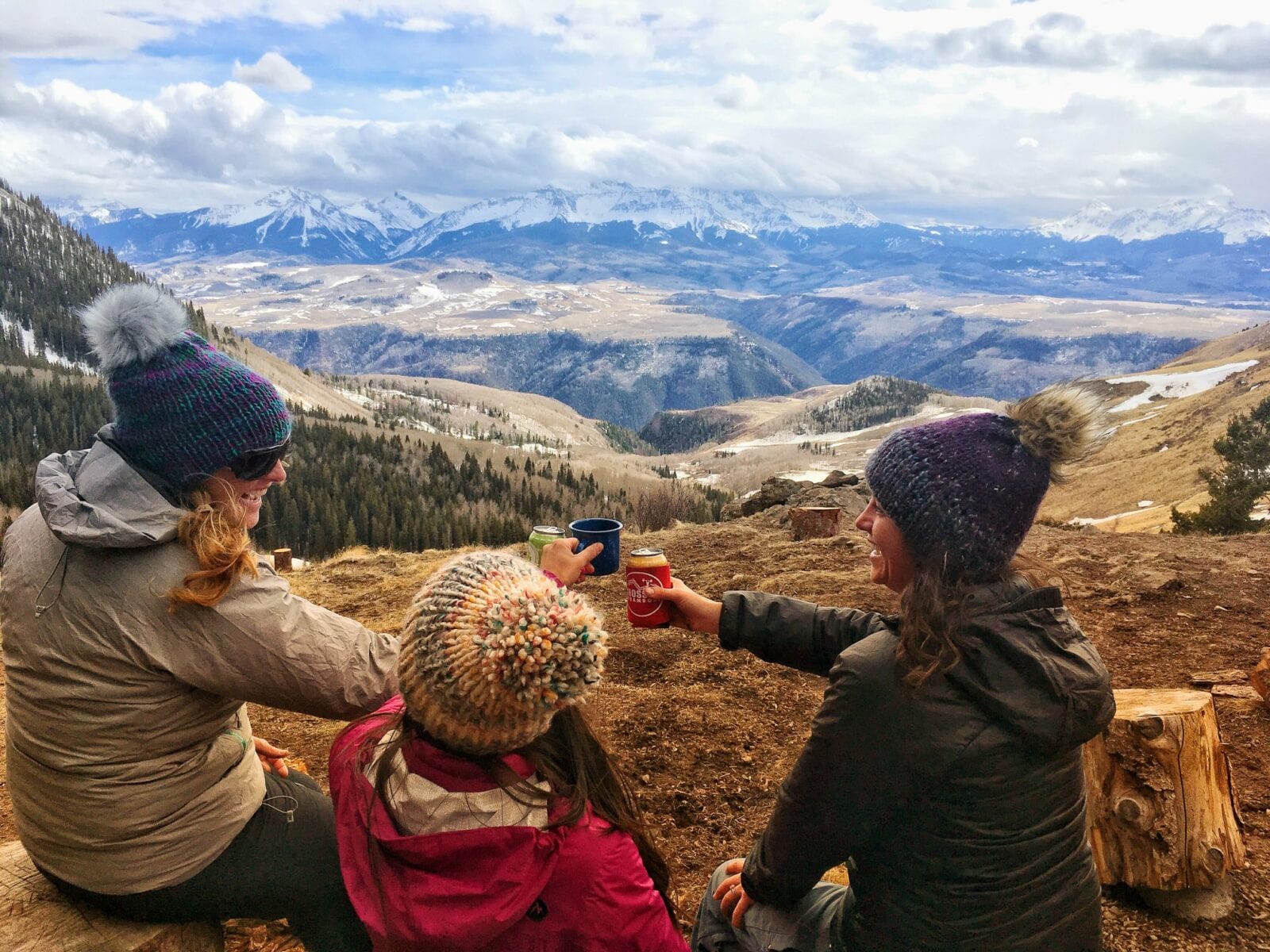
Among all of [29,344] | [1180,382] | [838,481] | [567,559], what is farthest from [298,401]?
[567,559]

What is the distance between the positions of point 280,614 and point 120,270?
686ft

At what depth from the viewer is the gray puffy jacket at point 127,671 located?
9.87 ft

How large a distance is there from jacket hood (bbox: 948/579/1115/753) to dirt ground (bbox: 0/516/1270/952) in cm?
204

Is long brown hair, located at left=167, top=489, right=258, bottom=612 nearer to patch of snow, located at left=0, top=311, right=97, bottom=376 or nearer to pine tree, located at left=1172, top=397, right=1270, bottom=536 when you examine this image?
pine tree, located at left=1172, top=397, right=1270, bottom=536

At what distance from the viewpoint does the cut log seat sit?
335 centimetres

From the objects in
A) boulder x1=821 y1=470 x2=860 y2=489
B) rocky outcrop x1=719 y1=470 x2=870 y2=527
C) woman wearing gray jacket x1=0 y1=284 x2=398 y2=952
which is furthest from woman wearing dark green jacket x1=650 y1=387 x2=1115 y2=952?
boulder x1=821 y1=470 x2=860 y2=489

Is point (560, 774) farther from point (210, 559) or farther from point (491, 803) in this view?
point (210, 559)

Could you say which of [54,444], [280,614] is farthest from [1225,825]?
[54,444]

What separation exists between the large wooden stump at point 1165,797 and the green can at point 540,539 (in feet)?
10.5

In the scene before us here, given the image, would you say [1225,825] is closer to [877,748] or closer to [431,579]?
[877,748]

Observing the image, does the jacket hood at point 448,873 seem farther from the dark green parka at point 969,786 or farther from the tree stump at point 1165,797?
the tree stump at point 1165,797

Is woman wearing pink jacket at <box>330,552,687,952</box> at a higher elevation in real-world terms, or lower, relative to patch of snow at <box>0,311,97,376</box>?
higher

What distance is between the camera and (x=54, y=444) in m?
89.3

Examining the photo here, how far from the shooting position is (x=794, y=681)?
8086 millimetres
